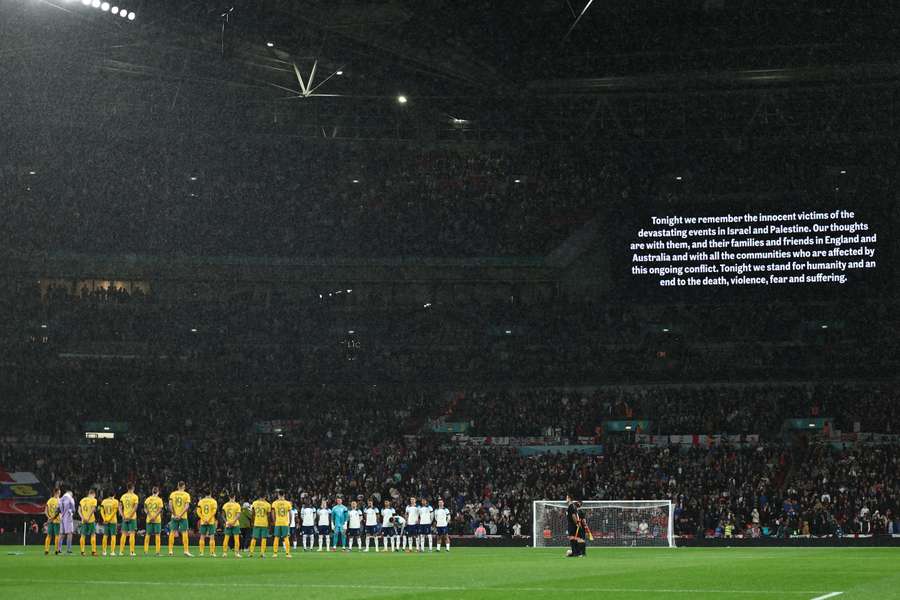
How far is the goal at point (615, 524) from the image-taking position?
1583 inches

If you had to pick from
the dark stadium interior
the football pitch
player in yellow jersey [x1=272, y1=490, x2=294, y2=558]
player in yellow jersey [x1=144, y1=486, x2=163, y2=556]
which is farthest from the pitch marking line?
the dark stadium interior

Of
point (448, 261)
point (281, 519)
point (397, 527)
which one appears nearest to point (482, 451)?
point (448, 261)

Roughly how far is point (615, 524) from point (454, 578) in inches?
846

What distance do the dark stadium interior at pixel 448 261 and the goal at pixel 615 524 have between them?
1.47 meters

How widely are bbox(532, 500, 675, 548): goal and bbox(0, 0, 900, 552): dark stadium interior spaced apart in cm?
147

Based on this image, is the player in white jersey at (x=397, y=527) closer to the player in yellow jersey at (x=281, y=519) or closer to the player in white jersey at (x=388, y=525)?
the player in white jersey at (x=388, y=525)

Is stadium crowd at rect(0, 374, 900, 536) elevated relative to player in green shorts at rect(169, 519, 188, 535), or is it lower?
elevated

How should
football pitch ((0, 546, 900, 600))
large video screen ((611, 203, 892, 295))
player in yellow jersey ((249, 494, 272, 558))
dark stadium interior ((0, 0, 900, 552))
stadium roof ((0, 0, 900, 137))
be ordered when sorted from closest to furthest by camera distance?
football pitch ((0, 546, 900, 600)) → player in yellow jersey ((249, 494, 272, 558)) → stadium roof ((0, 0, 900, 137)) → dark stadium interior ((0, 0, 900, 552)) → large video screen ((611, 203, 892, 295))

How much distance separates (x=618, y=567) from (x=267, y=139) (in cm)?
3678

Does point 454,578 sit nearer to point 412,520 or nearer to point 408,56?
point 412,520

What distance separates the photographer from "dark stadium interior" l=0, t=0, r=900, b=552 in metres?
44.8

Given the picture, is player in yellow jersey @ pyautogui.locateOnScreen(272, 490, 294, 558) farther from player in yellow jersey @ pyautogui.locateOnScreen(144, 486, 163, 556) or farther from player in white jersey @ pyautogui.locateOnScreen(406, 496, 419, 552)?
player in white jersey @ pyautogui.locateOnScreen(406, 496, 419, 552)

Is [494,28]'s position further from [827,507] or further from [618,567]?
[618,567]

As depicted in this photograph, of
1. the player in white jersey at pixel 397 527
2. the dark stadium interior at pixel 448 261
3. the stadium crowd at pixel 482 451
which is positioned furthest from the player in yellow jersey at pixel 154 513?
the dark stadium interior at pixel 448 261
